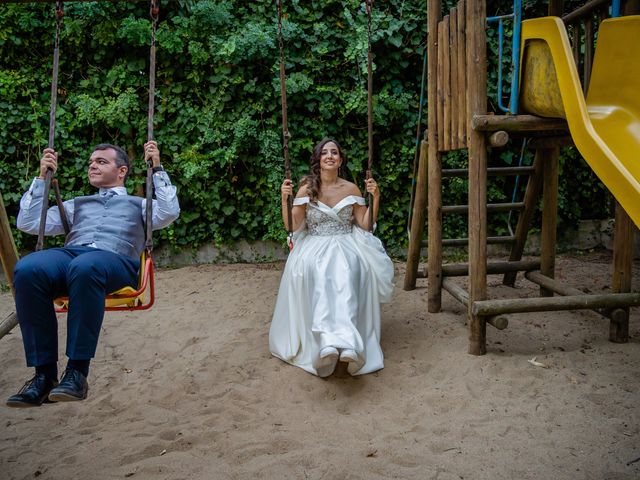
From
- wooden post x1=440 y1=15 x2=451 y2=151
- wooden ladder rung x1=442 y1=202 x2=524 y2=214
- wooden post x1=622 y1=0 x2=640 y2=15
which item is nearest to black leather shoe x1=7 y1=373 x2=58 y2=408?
wooden post x1=440 y1=15 x2=451 y2=151

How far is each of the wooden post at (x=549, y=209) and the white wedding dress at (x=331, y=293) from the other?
5.09 ft

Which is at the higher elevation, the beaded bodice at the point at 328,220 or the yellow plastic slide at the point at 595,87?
the yellow plastic slide at the point at 595,87

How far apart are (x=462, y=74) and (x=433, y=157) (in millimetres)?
747

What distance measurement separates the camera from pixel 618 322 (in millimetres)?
3629

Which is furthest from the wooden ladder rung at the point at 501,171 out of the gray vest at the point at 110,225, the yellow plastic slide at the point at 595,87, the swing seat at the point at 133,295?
the swing seat at the point at 133,295

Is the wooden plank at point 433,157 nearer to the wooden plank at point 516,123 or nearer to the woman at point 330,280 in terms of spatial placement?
the woman at point 330,280

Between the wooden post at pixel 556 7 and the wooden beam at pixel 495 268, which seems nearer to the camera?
the wooden post at pixel 556 7

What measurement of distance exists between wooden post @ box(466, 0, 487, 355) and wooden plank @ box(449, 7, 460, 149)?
0.28m

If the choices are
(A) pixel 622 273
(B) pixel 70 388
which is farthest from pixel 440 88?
(B) pixel 70 388

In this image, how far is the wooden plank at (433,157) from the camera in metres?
4.13

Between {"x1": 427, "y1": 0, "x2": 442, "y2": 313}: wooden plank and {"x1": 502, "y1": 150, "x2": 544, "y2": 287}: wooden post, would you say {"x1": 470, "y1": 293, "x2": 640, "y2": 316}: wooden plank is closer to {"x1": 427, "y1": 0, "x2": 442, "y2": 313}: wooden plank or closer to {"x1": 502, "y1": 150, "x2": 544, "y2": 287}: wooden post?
{"x1": 427, "y1": 0, "x2": 442, "y2": 313}: wooden plank

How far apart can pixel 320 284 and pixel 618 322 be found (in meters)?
1.98

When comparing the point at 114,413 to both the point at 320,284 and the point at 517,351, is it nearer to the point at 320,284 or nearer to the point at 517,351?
the point at 320,284

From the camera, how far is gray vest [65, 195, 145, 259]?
2.99 meters
